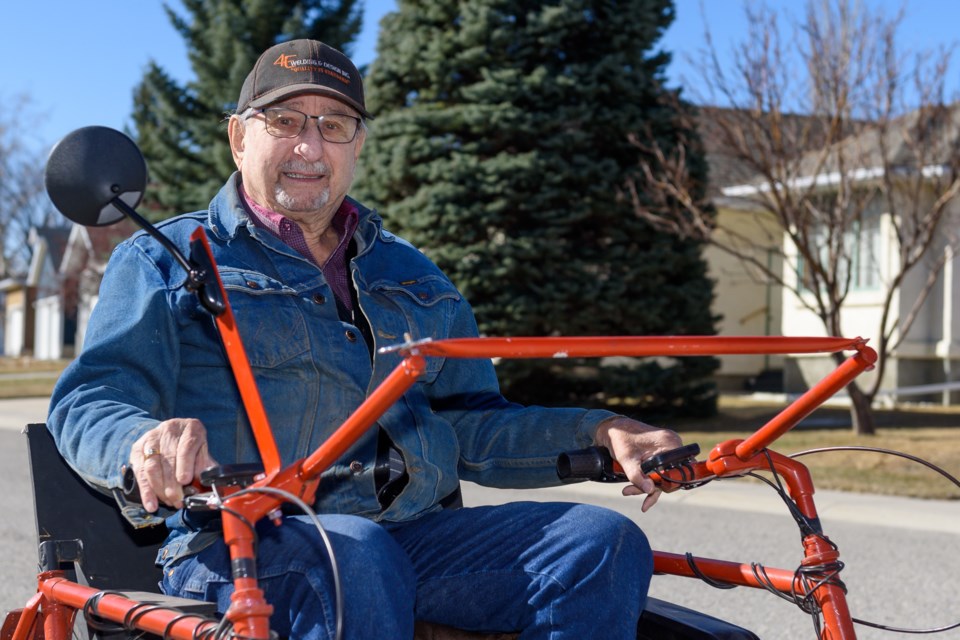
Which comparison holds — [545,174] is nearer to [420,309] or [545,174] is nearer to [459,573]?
[420,309]

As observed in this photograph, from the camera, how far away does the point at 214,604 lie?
2.01m

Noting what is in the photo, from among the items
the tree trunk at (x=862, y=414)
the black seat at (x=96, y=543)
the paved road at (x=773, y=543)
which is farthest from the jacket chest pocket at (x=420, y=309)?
the tree trunk at (x=862, y=414)

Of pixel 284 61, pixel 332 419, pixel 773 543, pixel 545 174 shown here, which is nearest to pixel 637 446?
pixel 332 419

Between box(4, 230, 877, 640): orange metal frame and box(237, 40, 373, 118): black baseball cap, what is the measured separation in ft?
2.40

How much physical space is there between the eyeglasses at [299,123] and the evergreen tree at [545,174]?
37.3ft

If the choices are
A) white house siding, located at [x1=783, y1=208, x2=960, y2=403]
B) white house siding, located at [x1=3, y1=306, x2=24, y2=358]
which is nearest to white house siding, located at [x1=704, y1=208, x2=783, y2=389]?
white house siding, located at [x1=783, y1=208, x2=960, y2=403]

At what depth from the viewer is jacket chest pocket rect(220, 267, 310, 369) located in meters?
2.40

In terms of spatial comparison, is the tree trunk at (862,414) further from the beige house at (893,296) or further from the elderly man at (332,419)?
the elderly man at (332,419)

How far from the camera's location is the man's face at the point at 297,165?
2.65 metres

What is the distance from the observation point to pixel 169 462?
1.81 metres

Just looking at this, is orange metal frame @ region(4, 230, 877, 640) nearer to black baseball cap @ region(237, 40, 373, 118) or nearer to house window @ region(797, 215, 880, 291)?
black baseball cap @ region(237, 40, 373, 118)

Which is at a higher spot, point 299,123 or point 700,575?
point 299,123

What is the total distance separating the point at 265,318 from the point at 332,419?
27 centimetres

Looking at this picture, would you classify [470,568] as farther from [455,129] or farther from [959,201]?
[959,201]
